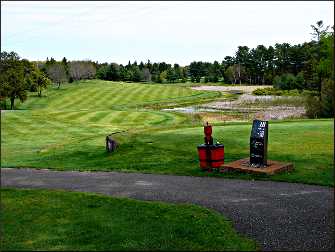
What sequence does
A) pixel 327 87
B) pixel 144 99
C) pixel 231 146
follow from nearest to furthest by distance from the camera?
pixel 231 146, pixel 327 87, pixel 144 99

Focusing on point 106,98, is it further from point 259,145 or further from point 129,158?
point 259,145

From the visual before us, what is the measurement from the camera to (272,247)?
8.69 m

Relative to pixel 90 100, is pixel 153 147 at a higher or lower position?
lower

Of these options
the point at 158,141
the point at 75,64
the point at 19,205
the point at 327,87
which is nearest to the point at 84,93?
the point at 75,64

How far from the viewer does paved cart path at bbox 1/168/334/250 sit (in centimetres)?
938

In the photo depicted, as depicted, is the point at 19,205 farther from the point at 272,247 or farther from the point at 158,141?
the point at 158,141

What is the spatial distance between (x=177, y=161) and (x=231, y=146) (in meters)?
3.30

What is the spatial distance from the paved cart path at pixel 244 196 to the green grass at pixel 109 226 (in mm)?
698

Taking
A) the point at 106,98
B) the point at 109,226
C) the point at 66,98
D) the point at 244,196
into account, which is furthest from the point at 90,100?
the point at 109,226

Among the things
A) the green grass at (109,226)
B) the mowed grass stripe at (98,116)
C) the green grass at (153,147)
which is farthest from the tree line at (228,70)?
the green grass at (109,226)

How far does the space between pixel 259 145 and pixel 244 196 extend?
3.81 metres

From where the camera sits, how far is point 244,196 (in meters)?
12.5

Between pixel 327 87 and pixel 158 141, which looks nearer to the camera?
pixel 158 141

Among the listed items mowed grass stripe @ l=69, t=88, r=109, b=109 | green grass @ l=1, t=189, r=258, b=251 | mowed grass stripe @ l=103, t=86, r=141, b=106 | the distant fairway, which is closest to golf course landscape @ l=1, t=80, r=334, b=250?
green grass @ l=1, t=189, r=258, b=251
